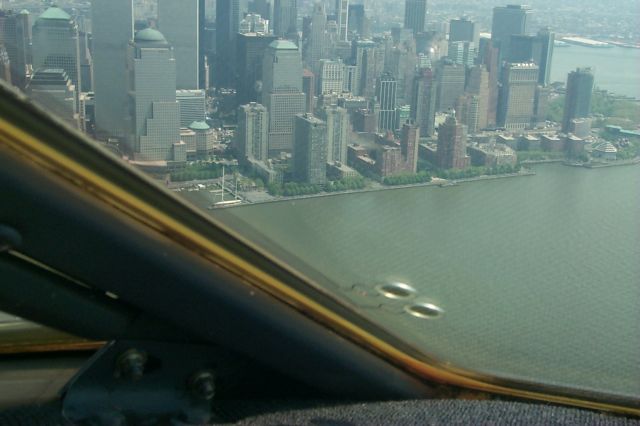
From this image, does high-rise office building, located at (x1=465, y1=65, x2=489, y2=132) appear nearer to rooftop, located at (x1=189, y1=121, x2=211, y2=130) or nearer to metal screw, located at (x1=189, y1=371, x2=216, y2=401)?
rooftop, located at (x1=189, y1=121, x2=211, y2=130)

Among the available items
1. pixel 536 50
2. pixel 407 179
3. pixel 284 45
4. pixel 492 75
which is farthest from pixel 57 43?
pixel 536 50

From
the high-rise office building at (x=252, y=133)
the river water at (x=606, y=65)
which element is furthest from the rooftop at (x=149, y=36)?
the river water at (x=606, y=65)

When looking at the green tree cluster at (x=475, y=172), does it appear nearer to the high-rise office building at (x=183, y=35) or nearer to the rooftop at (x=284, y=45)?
the rooftop at (x=284, y=45)

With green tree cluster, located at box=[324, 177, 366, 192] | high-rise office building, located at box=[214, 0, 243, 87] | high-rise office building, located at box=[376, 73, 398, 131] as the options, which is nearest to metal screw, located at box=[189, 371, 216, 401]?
green tree cluster, located at box=[324, 177, 366, 192]

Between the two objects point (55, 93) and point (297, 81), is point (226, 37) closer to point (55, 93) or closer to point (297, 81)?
point (297, 81)

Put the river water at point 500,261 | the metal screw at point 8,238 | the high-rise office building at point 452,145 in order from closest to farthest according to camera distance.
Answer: the metal screw at point 8,238 < the river water at point 500,261 < the high-rise office building at point 452,145

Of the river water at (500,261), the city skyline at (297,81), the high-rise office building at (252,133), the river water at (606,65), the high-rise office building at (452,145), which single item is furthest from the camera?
the river water at (606,65)

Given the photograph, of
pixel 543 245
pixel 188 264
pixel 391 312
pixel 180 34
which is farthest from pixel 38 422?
pixel 543 245

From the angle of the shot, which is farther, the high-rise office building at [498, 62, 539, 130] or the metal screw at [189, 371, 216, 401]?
the high-rise office building at [498, 62, 539, 130]
